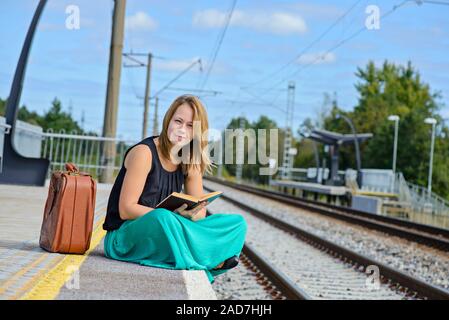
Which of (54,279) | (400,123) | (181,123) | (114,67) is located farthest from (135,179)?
(400,123)

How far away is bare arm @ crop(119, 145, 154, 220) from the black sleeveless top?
A: 2.9 inches

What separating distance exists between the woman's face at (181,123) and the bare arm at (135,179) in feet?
0.63

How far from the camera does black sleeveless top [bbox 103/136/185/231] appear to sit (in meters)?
5.32

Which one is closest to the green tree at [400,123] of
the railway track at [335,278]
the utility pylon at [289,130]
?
the utility pylon at [289,130]

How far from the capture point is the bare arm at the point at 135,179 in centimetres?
517

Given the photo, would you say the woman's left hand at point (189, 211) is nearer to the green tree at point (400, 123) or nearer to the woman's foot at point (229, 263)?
the woman's foot at point (229, 263)

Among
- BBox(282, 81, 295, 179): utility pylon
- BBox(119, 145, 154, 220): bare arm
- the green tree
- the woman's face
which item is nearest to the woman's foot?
BBox(119, 145, 154, 220): bare arm

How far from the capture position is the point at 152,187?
5.38 meters

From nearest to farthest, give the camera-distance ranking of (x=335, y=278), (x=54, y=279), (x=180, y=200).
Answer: (x=54, y=279)
(x=180, y=200)
(x=335, y=278)

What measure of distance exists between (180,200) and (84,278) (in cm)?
80

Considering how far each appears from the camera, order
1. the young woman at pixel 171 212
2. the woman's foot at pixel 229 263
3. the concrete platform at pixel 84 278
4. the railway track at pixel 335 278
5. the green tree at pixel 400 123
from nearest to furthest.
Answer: the concrete platform at pixel 84 278 → the young woman at pixel 171 212 → the woman's foot at pixel 229 263 → the railway track at pixel 335 278 → the green tree at pixel 400 123

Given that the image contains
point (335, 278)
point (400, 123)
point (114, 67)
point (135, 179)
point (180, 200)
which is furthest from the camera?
point (400, 123)

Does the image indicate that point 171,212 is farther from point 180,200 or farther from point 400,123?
point 400,123

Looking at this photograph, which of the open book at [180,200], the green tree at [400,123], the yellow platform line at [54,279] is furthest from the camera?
the green tree at [400,123]
